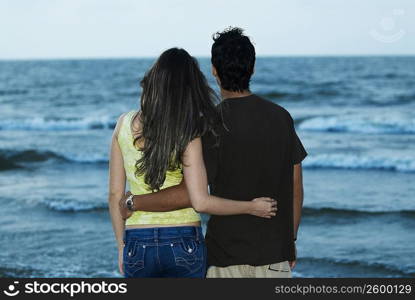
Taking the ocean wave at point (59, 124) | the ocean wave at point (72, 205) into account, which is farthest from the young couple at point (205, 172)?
the ocean wave at point (59, 124)

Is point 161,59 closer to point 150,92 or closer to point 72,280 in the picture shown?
point 150,92

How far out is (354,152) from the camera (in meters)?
15.5

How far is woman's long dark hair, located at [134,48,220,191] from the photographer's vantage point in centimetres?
267

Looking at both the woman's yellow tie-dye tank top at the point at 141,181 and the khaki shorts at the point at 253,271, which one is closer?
A: the woman's yellow tie-dye tank top at the point at 141,181

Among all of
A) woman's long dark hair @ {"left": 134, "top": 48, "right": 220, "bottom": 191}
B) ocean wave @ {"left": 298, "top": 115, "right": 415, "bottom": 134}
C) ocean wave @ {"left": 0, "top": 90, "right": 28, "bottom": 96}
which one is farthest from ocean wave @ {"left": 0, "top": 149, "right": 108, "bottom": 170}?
ocean wave @ {"left": 0, "top": 90, "right": 28, "bottom": 96}

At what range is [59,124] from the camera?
22.0 m

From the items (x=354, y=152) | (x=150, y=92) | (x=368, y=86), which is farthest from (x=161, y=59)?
(x=368, y=86)

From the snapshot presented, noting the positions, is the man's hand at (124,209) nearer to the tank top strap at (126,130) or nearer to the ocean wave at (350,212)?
the tank top strap at (126,130)

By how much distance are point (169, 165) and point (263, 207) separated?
0.40m

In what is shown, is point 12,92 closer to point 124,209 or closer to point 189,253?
point 124,209

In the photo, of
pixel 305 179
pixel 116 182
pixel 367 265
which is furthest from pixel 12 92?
pixel 116 182

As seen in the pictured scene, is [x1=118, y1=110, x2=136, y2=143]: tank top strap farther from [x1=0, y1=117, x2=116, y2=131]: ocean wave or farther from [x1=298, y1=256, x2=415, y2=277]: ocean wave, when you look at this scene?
[x1=0, y1=117, x2=116, y2=131]: ocean wave

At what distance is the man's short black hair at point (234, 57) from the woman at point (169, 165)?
136 millimetres

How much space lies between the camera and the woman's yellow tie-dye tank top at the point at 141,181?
280 centimetres
